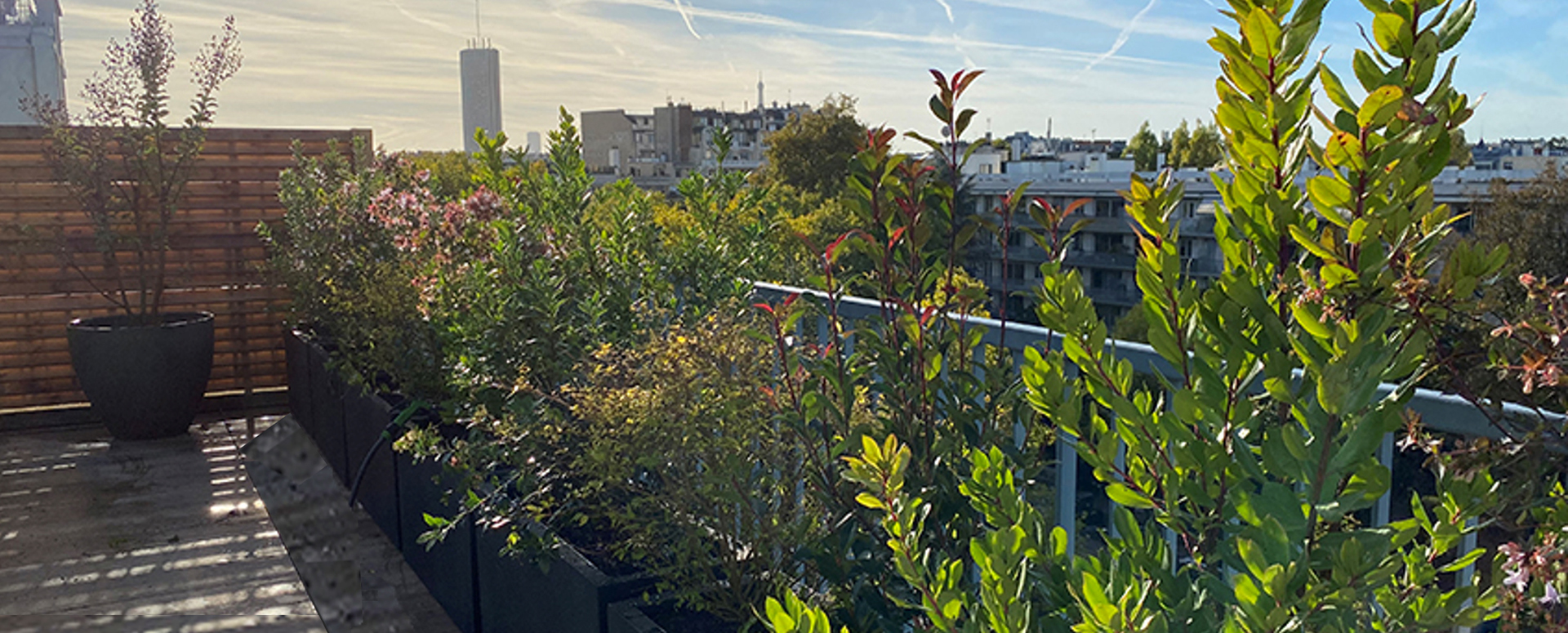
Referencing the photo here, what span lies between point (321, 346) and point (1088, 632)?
4.85 m

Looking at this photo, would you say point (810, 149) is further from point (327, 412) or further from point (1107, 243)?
point (327, 412)

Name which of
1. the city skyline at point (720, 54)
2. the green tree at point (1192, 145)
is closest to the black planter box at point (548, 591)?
the city skyline at point (720, 54)

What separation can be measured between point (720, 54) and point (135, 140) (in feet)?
32.2

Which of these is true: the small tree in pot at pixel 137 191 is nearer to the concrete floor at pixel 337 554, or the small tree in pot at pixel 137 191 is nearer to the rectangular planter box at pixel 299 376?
the rectangular planter box at pixel 299 376

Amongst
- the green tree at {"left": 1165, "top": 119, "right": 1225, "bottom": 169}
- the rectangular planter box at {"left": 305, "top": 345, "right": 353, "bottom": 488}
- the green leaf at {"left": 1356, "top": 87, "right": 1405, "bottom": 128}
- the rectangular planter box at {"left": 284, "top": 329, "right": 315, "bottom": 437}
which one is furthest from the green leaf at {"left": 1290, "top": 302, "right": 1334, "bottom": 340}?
the green tree at {"left": 1165, "top": 119, "right": 1225, "bottom": 169}

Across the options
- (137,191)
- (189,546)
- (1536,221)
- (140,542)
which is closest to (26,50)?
(137,191)

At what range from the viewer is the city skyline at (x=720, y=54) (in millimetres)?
3857

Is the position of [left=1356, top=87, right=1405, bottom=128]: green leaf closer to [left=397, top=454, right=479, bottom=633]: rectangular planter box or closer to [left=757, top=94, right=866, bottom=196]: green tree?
[left=397, top=454, right=479, bottom=633]: rectangular planter box

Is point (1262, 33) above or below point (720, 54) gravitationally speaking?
below

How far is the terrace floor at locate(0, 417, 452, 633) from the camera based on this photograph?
3559mm

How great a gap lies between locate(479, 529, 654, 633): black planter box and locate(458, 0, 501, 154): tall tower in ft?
180

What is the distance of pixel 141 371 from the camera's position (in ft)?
19.3

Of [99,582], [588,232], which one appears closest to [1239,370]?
[588,232]

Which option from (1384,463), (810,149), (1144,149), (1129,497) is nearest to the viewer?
(1129,497)
